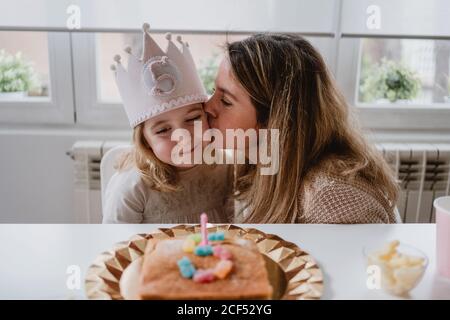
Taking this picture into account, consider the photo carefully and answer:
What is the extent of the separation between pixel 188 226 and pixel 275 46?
19.6 inches

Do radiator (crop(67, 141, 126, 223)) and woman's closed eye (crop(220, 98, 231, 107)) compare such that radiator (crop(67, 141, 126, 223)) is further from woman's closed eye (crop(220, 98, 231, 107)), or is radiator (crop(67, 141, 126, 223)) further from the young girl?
woman's closed eye (crop(220, 98, 231, 107))

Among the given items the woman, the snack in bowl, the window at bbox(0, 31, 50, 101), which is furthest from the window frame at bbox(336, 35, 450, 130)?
the snack in bowl

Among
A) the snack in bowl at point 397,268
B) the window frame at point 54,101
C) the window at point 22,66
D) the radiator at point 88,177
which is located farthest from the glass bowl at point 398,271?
the window at point 22,66

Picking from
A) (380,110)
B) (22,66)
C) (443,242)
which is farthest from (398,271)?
(22,66)

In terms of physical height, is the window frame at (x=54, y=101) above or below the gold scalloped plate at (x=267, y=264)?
above

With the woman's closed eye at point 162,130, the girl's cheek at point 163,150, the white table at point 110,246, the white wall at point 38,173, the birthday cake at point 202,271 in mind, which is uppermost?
the woman's closed eye at point 162,130

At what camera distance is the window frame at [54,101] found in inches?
70.3

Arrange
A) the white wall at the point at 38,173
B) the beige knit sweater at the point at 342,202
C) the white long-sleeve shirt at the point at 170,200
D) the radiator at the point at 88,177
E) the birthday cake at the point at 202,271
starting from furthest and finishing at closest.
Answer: the white wall at the point at 38,173 < the radiator at the point at 88,177 < the white long-sleeve shirt at the point at 170,200 < the beige knit sweater at the point at 342,202 < the birthday cake at the point at 202,271

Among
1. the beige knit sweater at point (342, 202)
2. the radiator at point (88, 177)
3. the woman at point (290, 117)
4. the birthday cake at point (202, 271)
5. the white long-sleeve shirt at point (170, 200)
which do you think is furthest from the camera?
the radiator at point (88, 177)

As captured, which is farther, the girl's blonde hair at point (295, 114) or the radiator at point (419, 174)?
the radiator at point (419, 174)

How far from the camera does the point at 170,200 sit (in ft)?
3.91

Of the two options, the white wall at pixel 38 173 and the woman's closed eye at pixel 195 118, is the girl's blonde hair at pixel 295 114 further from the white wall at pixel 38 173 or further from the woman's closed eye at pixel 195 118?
the white wall at pixel 38 173

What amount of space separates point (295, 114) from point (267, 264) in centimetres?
45

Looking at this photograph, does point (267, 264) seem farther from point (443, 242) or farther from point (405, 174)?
point (405, 174)
